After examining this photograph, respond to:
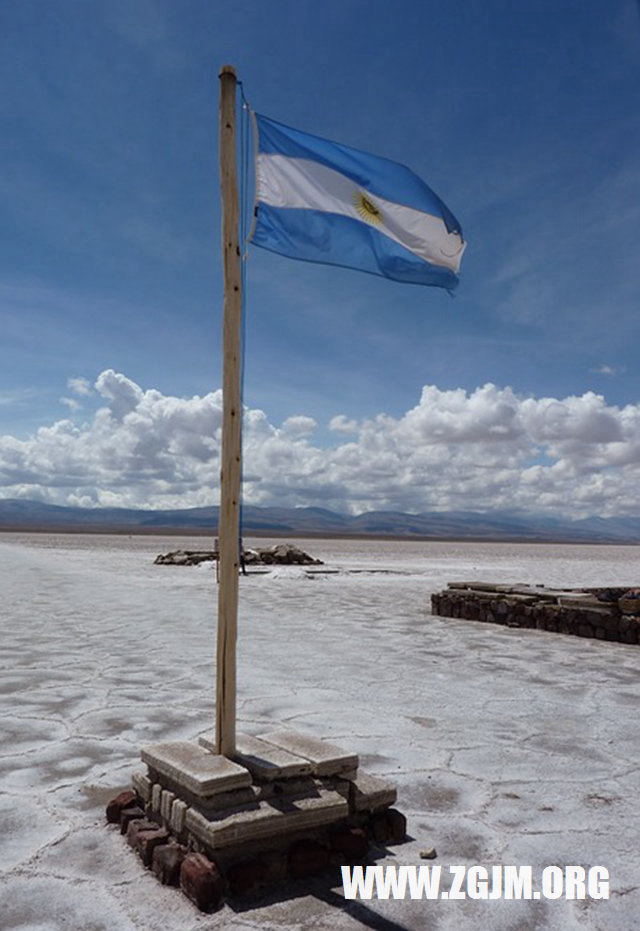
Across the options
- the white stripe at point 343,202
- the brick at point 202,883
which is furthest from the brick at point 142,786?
the white stripe at point 343,202

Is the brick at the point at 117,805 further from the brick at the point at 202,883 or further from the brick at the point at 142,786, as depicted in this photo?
the brick at the point at 202,883

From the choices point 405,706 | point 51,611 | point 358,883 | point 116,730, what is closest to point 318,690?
point 405,706

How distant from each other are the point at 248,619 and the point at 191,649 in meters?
3.16

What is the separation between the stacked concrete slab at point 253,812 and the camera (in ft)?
10.1

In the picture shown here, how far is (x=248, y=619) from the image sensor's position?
38.6 ft

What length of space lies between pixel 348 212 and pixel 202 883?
11.5ft

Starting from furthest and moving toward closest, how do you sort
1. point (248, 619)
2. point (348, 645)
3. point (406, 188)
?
point (248, 619) → point (348, 645) → point (406, 188)

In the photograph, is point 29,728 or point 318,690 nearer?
point 29,728

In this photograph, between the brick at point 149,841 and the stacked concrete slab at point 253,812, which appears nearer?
the stacked concrete slab at point 253,812

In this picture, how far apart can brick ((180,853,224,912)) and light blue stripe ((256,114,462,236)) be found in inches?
138

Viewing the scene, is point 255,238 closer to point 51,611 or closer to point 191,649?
point 191,649

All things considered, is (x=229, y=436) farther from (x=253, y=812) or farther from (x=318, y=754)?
(x=253, y=812)

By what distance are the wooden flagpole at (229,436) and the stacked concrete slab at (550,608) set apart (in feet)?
24.5

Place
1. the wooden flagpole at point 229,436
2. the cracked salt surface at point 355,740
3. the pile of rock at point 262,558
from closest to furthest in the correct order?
1. the cracked salt surface at point 355,740
2. the wooden flagpole at point 229,436
3. the pile of rock at point 262,558
